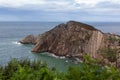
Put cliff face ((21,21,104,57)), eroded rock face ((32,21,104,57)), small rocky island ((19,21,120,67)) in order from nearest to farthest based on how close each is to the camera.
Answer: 1. small rocky island ((19,21,120,67))
2. cliff face ((21,21,104,57))
3. eroded rock face ((32,21,104,57))

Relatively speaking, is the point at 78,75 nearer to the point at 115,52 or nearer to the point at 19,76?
the point at 19,76

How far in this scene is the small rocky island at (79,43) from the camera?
108938mm

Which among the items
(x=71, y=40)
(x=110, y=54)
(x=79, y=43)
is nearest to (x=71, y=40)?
(x=71, y=40)

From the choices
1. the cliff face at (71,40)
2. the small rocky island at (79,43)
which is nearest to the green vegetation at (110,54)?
the small rocky island at (79,43)

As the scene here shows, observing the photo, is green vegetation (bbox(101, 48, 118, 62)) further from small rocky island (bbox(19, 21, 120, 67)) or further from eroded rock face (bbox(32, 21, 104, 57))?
eroded rock face (bbox(32, 21, 104, 57))

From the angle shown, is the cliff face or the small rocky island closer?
the small rocky island

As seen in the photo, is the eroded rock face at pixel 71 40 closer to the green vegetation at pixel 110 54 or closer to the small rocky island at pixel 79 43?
the small rocky island at pixel 79 43

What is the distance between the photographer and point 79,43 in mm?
122250

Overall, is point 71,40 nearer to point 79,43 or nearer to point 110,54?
point 79,43

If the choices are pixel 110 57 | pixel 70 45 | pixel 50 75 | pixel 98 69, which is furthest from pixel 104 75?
pixel 70 45

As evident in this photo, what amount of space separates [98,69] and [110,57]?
87.6 meters

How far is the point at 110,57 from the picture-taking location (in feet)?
340

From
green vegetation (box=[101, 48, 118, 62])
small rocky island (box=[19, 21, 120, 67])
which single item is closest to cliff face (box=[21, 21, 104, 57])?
small rocky island (box=[19, 21, 120, 67])

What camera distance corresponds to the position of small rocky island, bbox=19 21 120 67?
109 meters
